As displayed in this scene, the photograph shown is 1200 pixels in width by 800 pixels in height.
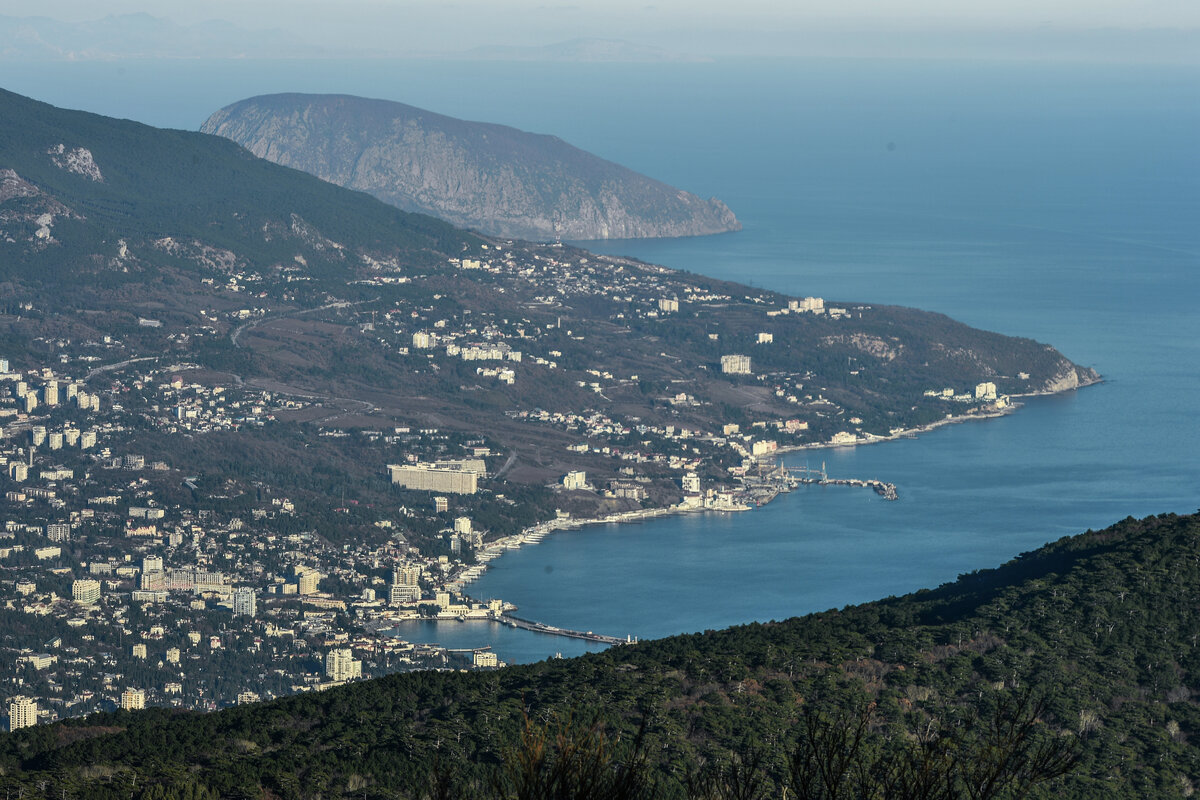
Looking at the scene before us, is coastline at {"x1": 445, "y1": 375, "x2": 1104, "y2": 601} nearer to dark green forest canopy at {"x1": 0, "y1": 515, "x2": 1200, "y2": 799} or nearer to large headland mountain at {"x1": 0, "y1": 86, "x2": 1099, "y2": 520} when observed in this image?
large headland mountain at {"x1": 0, "y1": 86, "x2": 1099, "y2": 520}

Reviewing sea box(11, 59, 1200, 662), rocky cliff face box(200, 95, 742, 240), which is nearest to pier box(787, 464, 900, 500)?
sea box(11, 59, 1200, 662)

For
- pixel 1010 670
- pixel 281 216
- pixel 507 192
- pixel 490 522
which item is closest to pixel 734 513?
pixel 490 522

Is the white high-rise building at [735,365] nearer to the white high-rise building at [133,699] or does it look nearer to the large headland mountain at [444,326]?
the large headland mountain at [444,326]

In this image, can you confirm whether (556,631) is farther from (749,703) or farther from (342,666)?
(749,703)

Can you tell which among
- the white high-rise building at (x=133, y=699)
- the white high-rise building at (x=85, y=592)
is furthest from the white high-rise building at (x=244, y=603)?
the white high-rise building at (x=133, y=699)

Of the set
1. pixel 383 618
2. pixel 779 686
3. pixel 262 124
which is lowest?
pixel 383 618

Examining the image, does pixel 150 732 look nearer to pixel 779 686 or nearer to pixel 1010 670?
pixel 779 686
